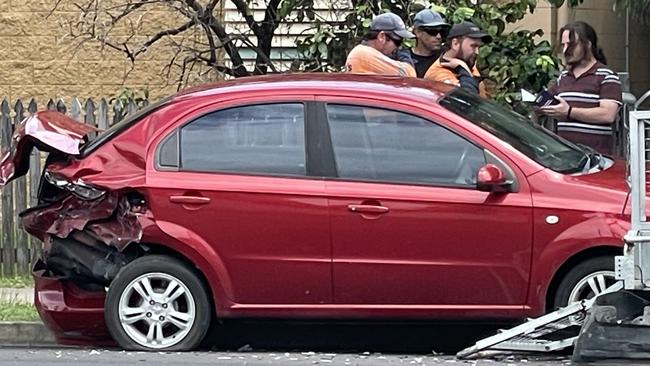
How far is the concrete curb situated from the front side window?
2441 mm

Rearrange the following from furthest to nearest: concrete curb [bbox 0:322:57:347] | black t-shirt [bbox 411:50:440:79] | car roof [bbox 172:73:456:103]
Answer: black t-shirt [bbox 411:50:440:79], concrete curb [bbox 0:322:57:347], car roof [bbox 172:73:456:103]

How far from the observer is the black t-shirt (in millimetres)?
9383

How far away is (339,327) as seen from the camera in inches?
288

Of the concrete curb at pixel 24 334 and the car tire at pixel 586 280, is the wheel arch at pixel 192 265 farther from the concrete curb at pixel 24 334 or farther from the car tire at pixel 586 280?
the car tire at pixel 586 280

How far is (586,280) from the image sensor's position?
21.6 ft

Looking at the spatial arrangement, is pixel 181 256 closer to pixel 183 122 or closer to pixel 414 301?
pixel 183 122

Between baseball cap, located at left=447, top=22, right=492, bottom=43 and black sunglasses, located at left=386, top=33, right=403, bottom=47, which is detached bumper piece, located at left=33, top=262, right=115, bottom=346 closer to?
black sunglasses, located at left=386, top=33, right=403, bottom=47

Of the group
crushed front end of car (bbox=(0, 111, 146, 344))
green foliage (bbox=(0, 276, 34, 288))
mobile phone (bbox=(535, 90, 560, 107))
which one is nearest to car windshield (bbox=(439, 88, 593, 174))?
mobile phone (bbox=(535, 90, 560, 107))

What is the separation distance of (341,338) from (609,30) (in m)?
6.56

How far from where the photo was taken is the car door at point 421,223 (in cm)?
671

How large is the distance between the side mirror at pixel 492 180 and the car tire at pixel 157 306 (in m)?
1.76

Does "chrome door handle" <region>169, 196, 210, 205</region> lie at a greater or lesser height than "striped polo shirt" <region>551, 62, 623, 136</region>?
lesser

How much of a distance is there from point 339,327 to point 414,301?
674mm

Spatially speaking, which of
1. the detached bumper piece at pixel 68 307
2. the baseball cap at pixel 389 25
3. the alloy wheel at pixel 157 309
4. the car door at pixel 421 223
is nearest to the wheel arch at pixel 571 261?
the car door at pixel 421 223
